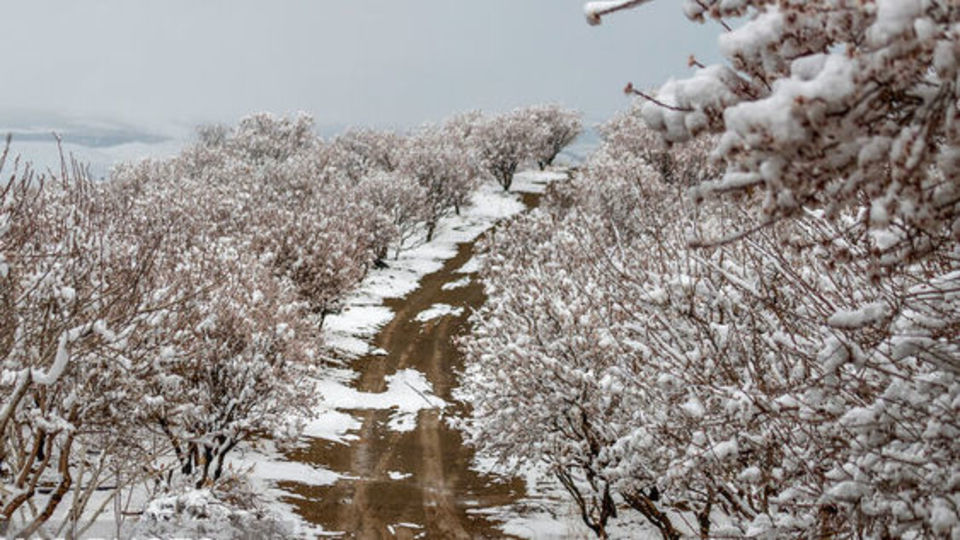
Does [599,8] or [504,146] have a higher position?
[504,146]

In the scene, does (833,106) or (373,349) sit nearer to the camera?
(833,106)

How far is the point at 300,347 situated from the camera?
2031 centimetres

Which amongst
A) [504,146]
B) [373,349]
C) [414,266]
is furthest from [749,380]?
[504,146]

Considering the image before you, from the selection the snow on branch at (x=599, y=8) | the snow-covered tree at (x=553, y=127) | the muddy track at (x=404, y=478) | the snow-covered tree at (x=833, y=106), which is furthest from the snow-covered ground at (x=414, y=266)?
the snow-covered tree at (x=833, y=106)

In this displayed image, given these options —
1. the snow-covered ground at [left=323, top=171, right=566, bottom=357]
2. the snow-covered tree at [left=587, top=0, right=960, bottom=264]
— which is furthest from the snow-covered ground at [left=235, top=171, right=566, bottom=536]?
the snow-covered tree at [left=587, top=0, right=960, bottom=264]

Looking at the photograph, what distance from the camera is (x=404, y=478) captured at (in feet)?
74.0

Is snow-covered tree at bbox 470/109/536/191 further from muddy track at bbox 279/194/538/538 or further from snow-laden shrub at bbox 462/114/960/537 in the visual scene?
snow-laden shrub at bbox 462/114/960/537

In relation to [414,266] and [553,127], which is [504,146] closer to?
[553,127]

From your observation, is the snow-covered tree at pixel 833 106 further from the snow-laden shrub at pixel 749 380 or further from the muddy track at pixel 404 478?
the muddy track at pixel 404 478

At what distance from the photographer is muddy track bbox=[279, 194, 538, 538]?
18703mm

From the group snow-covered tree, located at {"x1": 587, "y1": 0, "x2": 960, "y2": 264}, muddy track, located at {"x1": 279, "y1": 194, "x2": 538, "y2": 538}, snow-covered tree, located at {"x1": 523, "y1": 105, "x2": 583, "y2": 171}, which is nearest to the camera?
snow-covered tree, located at {"x1": 587, "y1": 0, "x2": 960, "y2": 264}

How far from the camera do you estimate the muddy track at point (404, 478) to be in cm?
1870

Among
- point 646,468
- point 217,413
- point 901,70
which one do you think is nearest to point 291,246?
point 217,413

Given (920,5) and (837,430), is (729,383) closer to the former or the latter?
(837,430)
